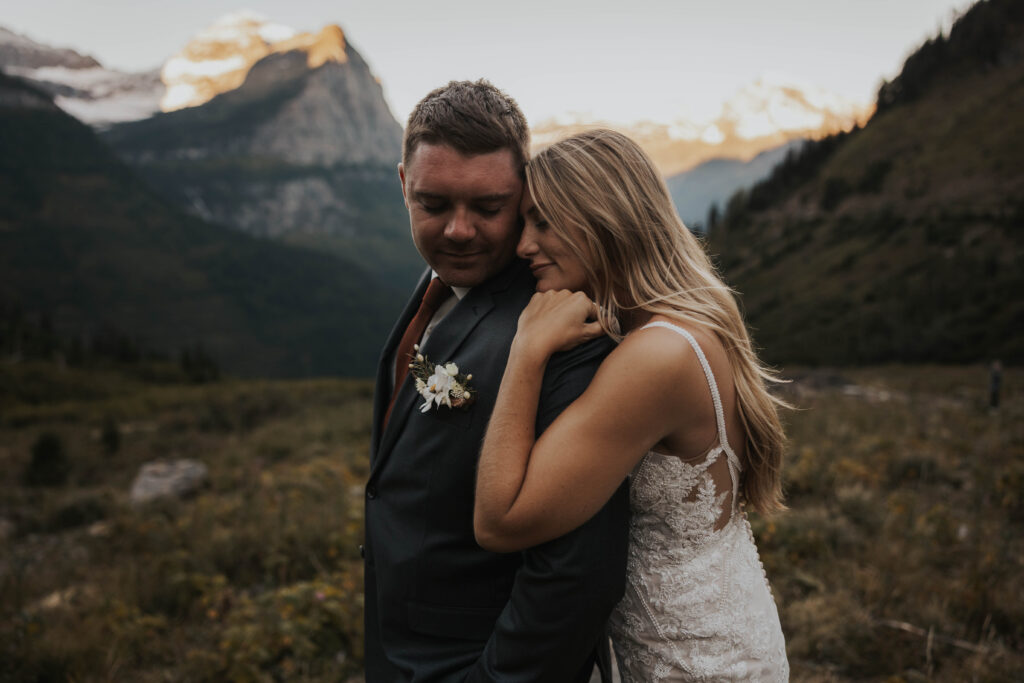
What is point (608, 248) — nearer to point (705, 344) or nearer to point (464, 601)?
point (705, 344)

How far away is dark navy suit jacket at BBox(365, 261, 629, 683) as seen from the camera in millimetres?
1678

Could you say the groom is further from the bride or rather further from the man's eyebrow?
the bride

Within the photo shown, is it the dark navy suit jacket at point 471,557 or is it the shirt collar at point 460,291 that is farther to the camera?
A: the shirt collar at point 460,291

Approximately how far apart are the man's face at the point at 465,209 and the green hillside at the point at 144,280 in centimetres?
14101

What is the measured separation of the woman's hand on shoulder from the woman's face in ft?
0.26

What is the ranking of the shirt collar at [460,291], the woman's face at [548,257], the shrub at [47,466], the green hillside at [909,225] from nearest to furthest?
1. the woman's face at [548,257]
2. the shirt collar at [460,291]
3. the shrub at [47,466]
4. the green hillside at [909,225]

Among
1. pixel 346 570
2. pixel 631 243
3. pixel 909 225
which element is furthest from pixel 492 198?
pixel 909 225

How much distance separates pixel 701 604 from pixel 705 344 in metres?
0.98

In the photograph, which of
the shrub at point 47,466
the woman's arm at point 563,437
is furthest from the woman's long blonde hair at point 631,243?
the shrub at point 47,466

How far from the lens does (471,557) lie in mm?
1916

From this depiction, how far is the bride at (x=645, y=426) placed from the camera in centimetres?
168

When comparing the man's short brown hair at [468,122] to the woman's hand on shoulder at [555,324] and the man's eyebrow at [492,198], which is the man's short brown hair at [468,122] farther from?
the woman's hand on shoulder at [555,324]

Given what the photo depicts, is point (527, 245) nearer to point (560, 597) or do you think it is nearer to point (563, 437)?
point (563, 437)

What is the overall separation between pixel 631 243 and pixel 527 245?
13.8 inches
